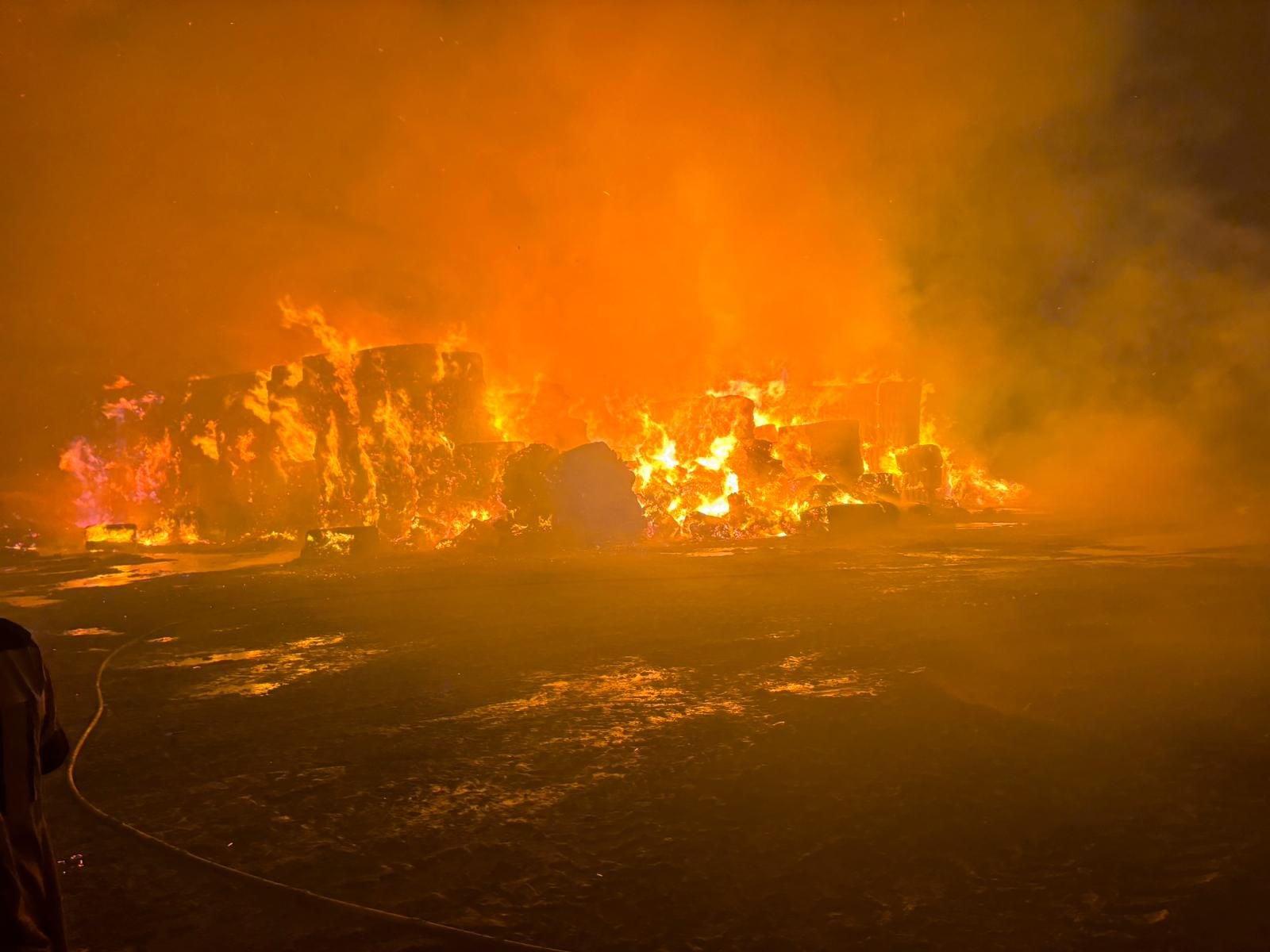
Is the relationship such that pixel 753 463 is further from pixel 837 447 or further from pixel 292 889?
pixel 292 889

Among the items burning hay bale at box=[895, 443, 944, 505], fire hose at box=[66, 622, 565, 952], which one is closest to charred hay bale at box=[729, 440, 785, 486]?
burning hay bale at box=[895, 443, 944, 505]

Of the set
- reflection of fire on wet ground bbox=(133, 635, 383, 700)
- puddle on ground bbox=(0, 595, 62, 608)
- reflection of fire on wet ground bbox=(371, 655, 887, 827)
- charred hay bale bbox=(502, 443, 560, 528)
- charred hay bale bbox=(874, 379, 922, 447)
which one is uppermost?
charred hay bale bbox=(874, 379, 922, 447)

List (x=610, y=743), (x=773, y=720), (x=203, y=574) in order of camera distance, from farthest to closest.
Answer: (x=203, y=574) < (x=773, y=720) < (x=610, y=743)

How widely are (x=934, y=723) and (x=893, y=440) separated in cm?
2126

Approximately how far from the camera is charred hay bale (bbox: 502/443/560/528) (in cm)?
1800

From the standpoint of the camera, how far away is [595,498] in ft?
59.5

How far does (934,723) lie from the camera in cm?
491

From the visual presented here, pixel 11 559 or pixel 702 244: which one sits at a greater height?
pixel 702 244

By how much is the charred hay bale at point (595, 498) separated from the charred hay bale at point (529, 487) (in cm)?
15

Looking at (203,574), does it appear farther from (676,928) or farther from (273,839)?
(676,928)

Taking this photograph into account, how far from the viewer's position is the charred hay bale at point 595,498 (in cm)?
1791

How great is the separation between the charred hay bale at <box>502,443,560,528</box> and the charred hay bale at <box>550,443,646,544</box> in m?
0.15

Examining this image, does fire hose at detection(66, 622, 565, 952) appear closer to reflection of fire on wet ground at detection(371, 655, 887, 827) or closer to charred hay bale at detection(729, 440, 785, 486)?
reflection of fire on wet ground at detection(371, 655, 887, 827)

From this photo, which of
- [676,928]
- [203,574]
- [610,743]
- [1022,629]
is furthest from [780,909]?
[203,574]
